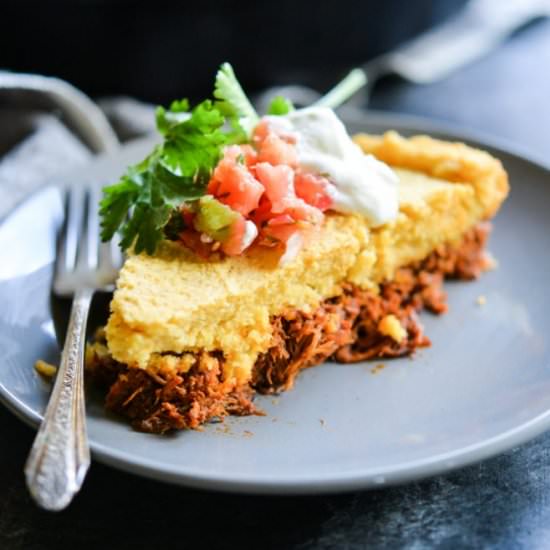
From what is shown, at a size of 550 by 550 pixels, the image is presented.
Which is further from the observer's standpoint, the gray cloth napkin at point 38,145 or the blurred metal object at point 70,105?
the blurred metal object at point 70,105

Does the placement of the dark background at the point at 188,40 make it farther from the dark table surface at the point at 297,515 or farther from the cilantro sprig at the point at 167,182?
the dark table surface at the point at 297,515

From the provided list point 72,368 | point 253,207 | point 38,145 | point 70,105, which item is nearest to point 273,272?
point 253,207

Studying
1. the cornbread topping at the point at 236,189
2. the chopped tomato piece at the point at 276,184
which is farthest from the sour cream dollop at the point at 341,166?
the chopped tomato piece at the point at 276,184

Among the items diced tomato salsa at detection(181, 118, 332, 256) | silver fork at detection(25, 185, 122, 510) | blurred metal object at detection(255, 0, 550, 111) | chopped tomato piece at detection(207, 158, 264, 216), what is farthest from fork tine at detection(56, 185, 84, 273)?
blurred metal object at detection(255, 0, 550, 111)

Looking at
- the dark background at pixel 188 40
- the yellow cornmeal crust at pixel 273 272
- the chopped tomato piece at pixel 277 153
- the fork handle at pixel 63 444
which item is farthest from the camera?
the dark background at pixel 188 40

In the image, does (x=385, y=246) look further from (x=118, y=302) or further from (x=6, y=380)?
(x=6, y=380)

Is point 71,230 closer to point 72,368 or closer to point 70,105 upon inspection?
point 72,368
